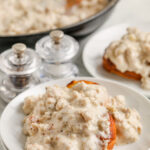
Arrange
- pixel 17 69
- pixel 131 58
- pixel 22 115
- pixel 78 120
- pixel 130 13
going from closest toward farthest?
pixel 78 120
pixel 22 115
pixel 17 69
pixel 131 58
pixel 130 13

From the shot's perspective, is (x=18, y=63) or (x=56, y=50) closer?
(x=18, y=63)

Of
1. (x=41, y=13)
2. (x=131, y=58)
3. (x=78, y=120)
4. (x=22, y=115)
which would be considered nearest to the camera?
(x=78, y=120)

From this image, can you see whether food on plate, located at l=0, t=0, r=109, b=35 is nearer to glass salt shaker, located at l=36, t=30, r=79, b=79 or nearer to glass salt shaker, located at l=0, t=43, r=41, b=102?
glass salt shaker, located at l=36, t=30, r=79, b=79

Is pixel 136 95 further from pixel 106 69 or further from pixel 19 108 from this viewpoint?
pixel 19 108

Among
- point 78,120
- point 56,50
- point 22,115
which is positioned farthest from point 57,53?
point 78,120

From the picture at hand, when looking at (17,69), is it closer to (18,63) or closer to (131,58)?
(18,63)

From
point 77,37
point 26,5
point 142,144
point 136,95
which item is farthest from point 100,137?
point 26,5
